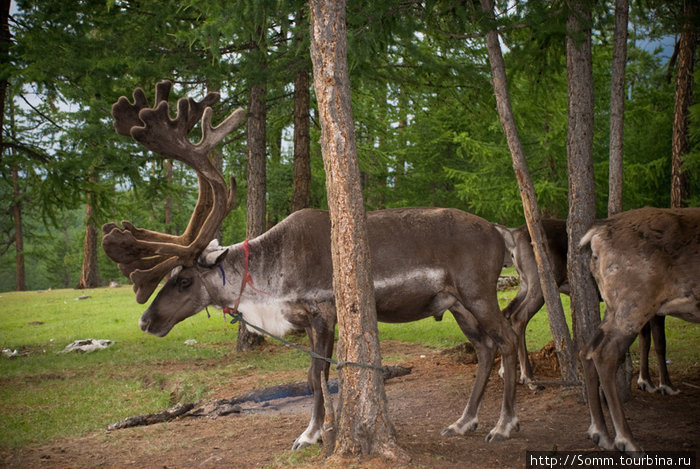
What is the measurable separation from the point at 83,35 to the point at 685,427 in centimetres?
1087

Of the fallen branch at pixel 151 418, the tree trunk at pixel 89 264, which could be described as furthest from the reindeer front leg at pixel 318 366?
the tree trunk at pixel 89 264

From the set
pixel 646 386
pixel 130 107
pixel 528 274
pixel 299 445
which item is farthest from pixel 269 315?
pixel 646 386

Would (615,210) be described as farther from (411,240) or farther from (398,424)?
(398,424)

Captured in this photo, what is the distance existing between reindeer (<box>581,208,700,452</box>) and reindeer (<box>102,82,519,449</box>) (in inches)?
34.1

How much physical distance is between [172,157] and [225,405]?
3031mm

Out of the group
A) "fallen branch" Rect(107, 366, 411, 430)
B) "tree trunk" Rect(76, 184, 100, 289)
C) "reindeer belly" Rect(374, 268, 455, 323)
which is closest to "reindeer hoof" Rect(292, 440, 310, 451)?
"fallen branch" Rect(107, 366, 411, 430)

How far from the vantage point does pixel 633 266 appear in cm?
536

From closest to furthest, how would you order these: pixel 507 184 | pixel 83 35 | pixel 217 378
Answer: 1. pixel 217 378
2. pixel 83 35
3. pixel 507 184

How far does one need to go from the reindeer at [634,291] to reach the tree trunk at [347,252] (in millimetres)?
2021

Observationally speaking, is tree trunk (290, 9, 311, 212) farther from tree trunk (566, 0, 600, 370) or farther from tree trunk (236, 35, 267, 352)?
tree trunk (566, 0, 600, 370)

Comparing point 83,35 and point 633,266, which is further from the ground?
point 83,35

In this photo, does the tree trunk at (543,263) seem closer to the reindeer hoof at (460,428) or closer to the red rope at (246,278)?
the reindeer hoof at (460,428)

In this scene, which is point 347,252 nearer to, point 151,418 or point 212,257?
point 212,257

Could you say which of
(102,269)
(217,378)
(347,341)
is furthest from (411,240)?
(102,269)
